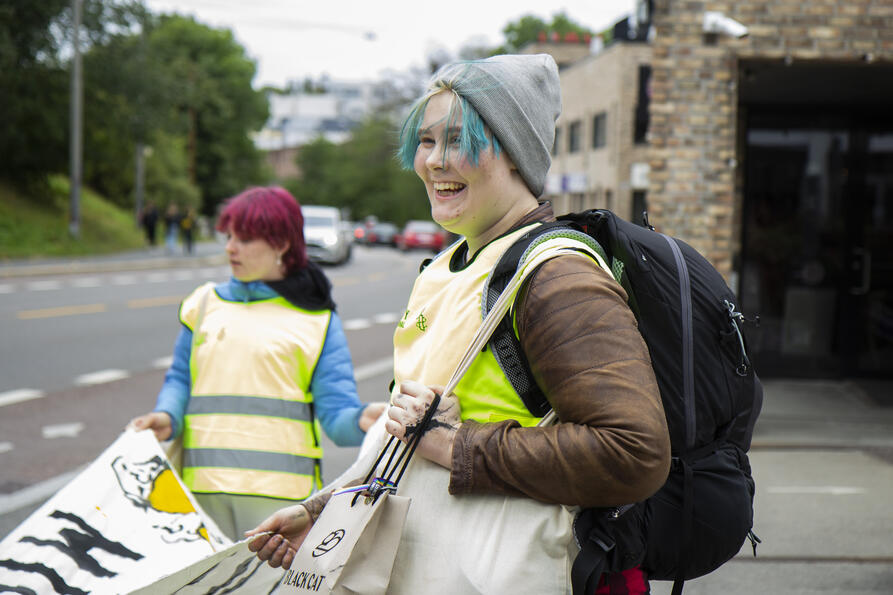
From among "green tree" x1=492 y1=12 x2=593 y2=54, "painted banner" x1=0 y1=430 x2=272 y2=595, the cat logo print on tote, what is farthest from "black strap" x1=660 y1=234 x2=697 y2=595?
"green tree" x1=492 y1=12 x2=593 y2=54

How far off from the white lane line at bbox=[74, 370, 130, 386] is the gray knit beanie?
9253 mm

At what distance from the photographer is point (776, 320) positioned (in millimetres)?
11359

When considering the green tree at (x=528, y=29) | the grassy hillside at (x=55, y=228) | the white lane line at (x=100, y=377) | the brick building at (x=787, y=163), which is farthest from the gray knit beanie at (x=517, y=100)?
the green tree at (x=528, y=29)

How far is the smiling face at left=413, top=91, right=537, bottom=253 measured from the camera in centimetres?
191

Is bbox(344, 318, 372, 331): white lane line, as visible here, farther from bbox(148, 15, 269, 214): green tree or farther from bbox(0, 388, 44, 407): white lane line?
bbox(148, 15, 269, 214): green tree

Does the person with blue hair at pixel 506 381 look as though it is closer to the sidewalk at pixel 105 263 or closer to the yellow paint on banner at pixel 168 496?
the yellow paint on banner at pixel 168 496

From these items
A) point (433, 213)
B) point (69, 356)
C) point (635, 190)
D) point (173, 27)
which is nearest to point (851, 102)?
point (69, 356)

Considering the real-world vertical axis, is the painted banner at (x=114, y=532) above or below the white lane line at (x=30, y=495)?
above

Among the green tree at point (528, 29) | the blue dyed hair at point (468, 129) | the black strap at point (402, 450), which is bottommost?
the black strap at point (402, 450)

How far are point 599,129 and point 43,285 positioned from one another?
23733 mm

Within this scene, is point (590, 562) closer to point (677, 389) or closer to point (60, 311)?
point (677, 389)

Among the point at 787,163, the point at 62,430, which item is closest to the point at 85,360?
the point at 62,430

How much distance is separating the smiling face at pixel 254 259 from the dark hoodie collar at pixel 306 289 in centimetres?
4

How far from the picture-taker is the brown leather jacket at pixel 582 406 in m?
1.65
